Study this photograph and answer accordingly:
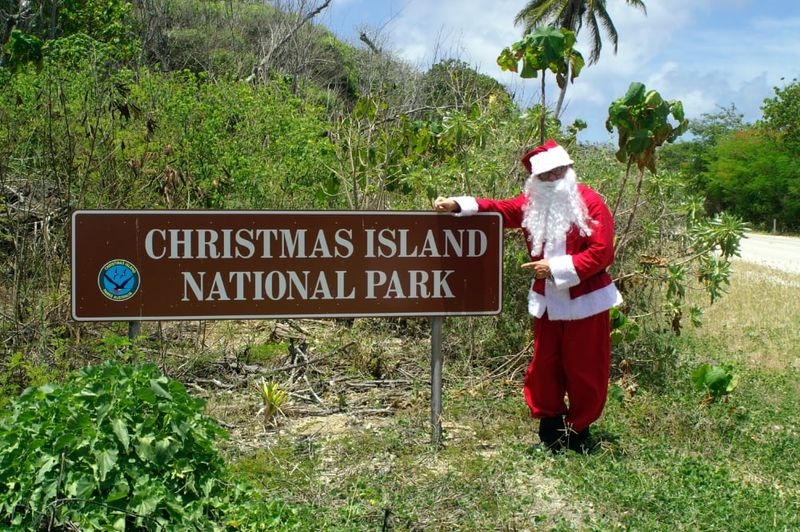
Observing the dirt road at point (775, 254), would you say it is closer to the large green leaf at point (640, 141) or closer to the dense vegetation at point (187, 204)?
the dense vegetation at point (187, 204)

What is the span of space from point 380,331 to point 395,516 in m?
3.25

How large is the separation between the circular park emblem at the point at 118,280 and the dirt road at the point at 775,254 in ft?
39.0

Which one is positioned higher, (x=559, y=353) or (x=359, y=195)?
(x=359, y=195)

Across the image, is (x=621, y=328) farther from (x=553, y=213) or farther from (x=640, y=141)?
(x=553, y=213)

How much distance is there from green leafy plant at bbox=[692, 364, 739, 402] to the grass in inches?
3.8

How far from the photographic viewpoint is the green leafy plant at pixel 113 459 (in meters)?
3.12

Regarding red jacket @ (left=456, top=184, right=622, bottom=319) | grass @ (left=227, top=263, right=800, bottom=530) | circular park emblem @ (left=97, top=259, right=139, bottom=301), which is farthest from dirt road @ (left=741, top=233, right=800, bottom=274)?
circular park emblem @ (left=97, top=259, right=139, bottom=301)

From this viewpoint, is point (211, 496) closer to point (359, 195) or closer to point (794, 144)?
point (359, 195)

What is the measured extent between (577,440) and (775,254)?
17.9 metres

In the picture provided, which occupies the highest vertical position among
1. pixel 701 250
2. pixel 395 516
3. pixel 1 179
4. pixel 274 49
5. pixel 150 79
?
pixel 274 49

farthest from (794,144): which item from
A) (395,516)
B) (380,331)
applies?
(395,516)

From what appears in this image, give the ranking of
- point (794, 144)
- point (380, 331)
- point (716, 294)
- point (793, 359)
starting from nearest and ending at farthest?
point (716, 294)
point (380, 331)
point (793, 359)
point (794, 144)

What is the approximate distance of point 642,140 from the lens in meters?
5.64

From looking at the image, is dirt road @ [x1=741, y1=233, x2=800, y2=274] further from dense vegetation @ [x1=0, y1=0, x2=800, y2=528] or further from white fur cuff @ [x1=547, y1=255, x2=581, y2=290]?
white fur cuff @ [x1=547, y1=255, x2=581, y2=290]
